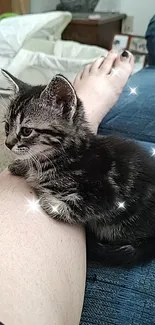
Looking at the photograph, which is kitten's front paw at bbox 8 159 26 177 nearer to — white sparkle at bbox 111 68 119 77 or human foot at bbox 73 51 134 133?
human foot at bbox 73 51 134 133

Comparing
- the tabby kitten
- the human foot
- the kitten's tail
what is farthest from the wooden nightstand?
the kitten's tail

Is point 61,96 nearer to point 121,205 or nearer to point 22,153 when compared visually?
point 22,153

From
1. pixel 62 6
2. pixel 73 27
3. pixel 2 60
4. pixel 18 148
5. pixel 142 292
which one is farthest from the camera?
pixel 62 6

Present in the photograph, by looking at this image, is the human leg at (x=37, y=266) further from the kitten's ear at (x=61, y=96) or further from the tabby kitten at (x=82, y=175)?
the kitten's ear at (x=61, y=96)

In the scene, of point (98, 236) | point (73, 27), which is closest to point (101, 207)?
point (98, 236)

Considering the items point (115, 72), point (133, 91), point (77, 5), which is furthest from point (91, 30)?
point (133, 91)

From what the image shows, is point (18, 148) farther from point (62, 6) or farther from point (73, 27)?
point (62, 6)
